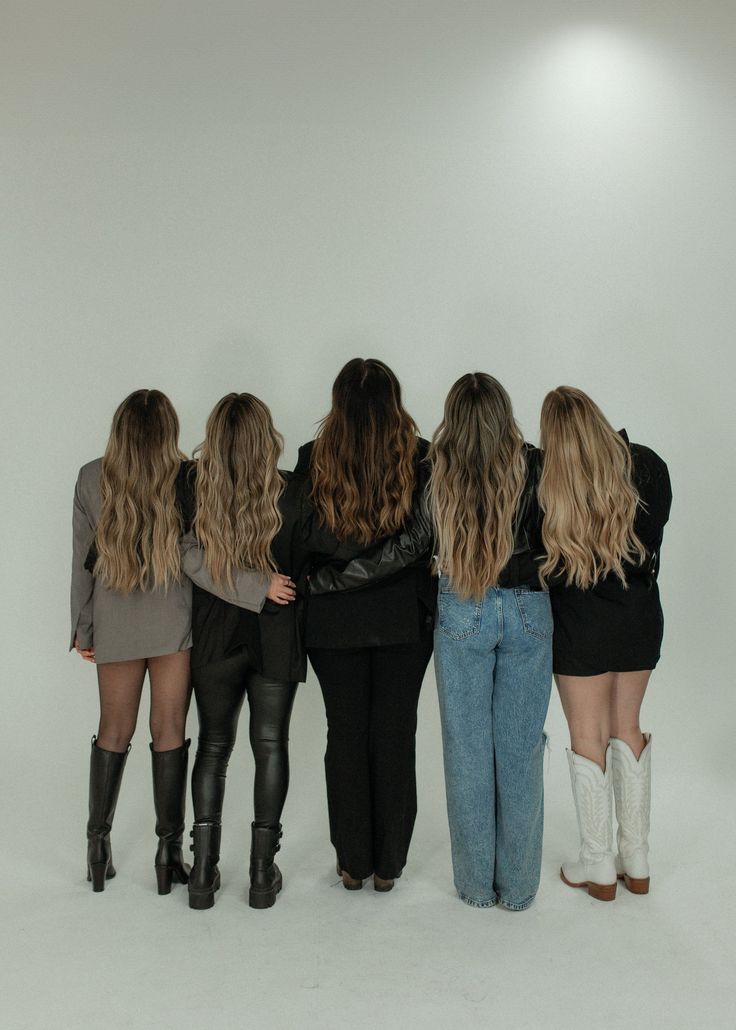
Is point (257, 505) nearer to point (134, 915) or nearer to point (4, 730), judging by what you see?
point (134, 915)

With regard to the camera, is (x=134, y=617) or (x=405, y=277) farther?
(x=405, y=277)

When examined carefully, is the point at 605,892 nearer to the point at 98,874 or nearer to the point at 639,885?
the point at 639,885

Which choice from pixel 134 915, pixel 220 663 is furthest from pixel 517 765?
pixel 134 915

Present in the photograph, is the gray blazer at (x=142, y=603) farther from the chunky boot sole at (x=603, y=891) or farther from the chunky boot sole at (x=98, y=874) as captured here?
the chunky boot sole at (x=603, y=891)

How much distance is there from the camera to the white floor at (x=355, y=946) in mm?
2434

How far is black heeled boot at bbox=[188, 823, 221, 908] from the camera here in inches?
116

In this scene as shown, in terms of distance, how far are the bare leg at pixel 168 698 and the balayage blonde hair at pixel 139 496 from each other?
297mm

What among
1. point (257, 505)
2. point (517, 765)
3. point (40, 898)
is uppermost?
point (257, 505)

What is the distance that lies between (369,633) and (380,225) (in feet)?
7.53

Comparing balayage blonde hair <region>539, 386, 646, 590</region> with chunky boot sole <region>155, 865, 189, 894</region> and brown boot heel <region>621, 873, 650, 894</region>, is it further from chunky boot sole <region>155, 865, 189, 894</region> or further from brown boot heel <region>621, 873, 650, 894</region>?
chunky boot sole <region>155, 865, 189, 894</region>

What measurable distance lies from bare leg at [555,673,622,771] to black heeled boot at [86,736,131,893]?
1472mm

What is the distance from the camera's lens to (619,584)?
3.02 meters

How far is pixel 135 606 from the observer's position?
2.99 meters

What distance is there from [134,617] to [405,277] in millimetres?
2204
